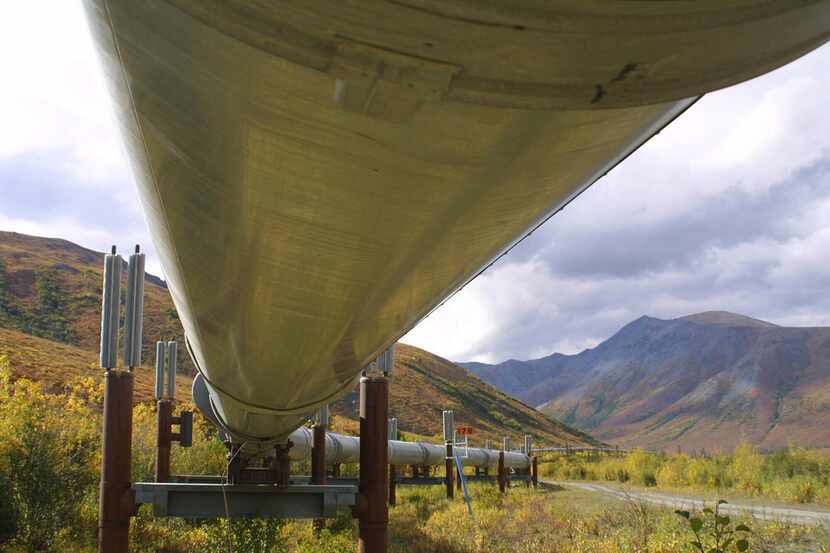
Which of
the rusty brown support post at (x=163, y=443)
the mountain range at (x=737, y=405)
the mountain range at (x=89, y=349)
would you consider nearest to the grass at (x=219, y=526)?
the rusty brown support post at (x=163, y=443)

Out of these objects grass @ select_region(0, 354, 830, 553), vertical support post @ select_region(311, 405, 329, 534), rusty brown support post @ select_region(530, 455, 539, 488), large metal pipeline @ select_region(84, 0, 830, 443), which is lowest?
rusty brown support post @ select_region(530, 455, 539, 488)

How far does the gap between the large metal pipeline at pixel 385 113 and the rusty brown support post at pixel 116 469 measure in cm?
389

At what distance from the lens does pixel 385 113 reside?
0.97m

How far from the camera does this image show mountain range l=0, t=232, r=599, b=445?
31.4m

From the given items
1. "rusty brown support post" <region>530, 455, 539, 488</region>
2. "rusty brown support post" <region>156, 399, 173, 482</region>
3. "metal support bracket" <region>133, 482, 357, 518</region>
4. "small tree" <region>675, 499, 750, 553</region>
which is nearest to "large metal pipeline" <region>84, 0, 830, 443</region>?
"small tree" <region>675, 499, 750, 553</region>

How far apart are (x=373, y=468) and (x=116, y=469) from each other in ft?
6.17

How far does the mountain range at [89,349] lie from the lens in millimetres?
31375

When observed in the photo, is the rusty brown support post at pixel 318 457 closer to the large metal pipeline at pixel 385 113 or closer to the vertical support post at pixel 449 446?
the vertical support post at pixel 449 446

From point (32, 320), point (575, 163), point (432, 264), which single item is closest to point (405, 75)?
point (575, 163)

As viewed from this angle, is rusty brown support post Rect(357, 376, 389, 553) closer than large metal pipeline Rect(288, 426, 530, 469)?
Yes

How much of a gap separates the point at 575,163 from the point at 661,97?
0.32 metres

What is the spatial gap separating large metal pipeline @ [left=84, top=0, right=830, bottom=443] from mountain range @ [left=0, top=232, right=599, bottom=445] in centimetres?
2803

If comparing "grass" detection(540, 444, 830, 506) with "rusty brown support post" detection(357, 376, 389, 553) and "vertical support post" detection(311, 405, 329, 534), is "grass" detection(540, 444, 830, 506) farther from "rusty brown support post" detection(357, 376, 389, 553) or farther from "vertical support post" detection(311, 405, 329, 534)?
"rusty brown support post" detection(357, 376, 389, 553)

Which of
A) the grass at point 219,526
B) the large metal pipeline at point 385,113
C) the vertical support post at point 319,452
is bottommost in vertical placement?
the grass at point 219,526
